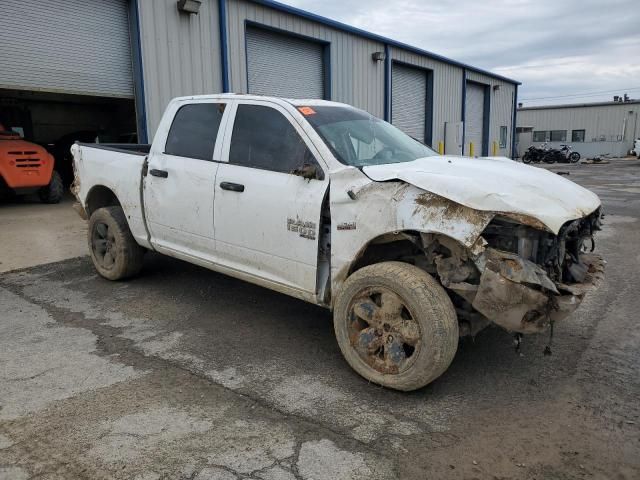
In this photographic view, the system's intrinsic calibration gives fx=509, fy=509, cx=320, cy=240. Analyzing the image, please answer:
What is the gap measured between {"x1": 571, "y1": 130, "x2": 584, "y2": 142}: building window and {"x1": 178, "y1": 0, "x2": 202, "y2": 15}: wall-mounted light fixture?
4860 centimetres

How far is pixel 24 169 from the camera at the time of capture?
440 inches

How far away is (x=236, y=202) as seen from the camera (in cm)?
417

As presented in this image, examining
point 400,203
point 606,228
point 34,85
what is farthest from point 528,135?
point 400,203

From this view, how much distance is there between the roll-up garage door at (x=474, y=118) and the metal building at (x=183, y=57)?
18.1 feet

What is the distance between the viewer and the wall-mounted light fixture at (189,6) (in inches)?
387

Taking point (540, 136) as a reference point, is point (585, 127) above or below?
above

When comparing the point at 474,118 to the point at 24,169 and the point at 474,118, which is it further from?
the point at 24,169

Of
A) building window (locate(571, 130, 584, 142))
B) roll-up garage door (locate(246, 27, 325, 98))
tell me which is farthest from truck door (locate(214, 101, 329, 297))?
building window (locate(571, 130, 584, 142))

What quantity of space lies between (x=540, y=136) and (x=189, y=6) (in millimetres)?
48885

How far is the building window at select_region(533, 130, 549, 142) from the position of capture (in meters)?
51.3

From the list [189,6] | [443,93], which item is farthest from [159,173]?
→ [443,93]

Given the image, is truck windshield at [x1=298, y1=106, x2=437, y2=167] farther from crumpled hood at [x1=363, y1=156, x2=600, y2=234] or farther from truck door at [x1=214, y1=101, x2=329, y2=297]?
crumpled hood at [x1=363, y1=156, x2=600, y2=234]

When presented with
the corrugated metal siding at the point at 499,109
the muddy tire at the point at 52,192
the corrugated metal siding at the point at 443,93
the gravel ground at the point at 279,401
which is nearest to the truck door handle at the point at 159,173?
the gravel ground at the point at 279,401

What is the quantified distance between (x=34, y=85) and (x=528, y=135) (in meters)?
45.4
